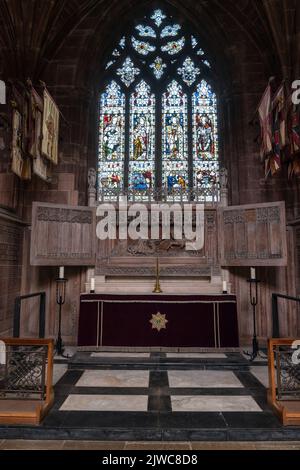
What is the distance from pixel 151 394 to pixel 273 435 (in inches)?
67.7

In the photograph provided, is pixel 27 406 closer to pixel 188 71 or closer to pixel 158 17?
pixel 188 71

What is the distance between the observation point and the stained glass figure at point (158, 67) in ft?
34.8

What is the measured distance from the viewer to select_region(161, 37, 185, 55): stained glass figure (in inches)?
424

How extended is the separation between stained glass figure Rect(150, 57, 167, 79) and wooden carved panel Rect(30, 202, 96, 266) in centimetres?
526

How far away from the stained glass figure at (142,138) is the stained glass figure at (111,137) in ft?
1.03

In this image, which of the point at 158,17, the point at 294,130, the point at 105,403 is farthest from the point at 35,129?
the point at 158,17

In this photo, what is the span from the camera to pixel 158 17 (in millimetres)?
10938

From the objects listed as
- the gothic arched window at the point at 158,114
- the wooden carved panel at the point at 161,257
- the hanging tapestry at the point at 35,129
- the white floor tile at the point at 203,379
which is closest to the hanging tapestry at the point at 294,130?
the wooden carved panel at the point at 161,257

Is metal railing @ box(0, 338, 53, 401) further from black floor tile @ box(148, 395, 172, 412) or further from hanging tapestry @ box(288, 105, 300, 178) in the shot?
hanging tapestry @ box(288, 105, 300, 178)

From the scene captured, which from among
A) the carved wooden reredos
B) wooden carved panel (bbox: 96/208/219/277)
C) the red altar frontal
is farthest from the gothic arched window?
the red altar frontal

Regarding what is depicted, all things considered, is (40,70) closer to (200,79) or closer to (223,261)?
(200,79)

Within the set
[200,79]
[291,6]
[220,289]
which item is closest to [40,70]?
[200,79]

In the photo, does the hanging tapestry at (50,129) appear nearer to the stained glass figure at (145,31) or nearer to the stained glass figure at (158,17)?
the stained glass figure at (145,31)

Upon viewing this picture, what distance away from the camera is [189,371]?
5.90 meters
